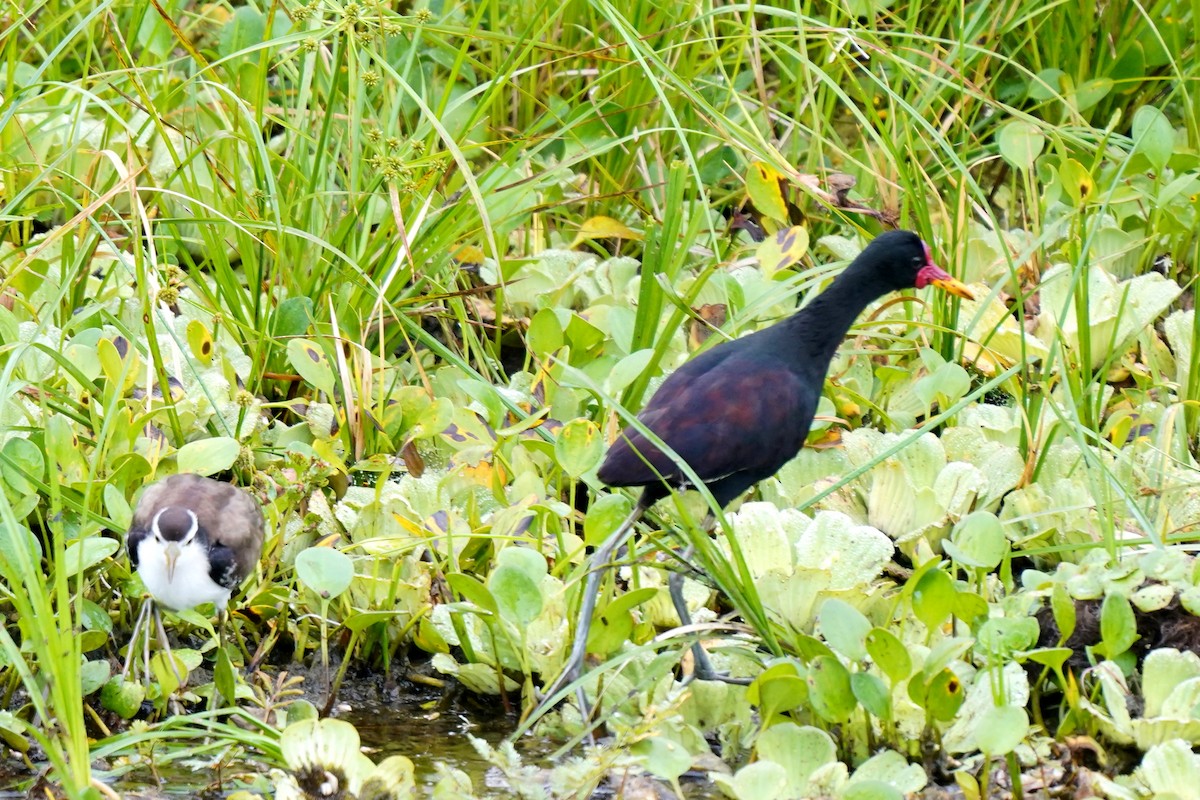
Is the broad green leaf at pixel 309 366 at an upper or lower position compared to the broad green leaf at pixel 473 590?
upper

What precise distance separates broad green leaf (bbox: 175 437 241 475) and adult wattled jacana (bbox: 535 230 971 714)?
767 millimetres

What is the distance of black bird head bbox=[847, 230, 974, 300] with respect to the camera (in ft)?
11.1

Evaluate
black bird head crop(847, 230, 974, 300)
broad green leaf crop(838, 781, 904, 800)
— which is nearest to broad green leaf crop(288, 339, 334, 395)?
black bird head crop(847, 230, 974, 300)

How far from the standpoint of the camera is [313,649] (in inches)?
121

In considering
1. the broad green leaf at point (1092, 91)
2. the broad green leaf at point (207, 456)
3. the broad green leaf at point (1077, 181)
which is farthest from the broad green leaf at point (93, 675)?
the broad green leaf at point (1092, 91)

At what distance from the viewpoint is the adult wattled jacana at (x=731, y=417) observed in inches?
113

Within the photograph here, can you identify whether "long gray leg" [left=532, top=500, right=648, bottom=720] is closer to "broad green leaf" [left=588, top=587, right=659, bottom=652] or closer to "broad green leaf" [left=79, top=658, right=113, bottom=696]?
"broad green leaf" [left=588, top=587, right=659, bottom=652]

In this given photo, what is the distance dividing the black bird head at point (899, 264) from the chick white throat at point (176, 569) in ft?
4.99

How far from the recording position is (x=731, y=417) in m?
2.98

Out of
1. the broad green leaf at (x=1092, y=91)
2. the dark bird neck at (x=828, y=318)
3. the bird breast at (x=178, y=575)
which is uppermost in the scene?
the broad green leaf at (x=1092, y=91)

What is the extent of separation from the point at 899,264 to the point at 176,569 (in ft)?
5.57

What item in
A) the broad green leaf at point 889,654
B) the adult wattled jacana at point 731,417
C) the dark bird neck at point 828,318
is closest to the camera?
the broad green leaf at point 889,654

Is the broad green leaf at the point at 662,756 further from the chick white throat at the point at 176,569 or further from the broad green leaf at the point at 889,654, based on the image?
the chick white throat at the point at 176,569

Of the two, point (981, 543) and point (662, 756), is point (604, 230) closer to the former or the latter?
point (981, 543)
